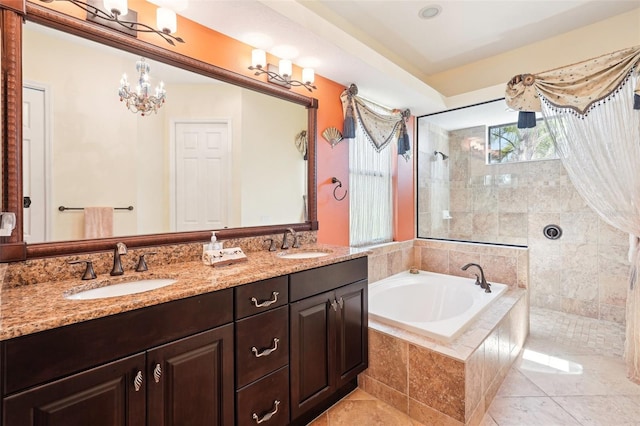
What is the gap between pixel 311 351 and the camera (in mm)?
1635

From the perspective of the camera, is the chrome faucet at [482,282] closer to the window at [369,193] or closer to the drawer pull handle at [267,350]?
the window at [369,193]

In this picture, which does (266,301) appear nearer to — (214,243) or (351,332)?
(214,243)

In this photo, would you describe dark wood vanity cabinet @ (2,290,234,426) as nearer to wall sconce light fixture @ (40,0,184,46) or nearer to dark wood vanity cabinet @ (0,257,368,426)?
dark wood vanity cabinet @ (0,257,368,426)

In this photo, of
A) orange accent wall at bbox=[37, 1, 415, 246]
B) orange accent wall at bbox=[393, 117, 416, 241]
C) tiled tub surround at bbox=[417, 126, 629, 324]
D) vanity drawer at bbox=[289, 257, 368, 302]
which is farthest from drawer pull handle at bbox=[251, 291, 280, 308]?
tiled tub surround at bbox=[417, 126, 629, 324]

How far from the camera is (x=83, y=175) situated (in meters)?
1.37

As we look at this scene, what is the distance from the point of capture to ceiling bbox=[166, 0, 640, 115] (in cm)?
173

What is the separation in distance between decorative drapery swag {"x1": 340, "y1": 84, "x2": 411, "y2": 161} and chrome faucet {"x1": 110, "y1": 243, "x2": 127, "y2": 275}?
1.92m

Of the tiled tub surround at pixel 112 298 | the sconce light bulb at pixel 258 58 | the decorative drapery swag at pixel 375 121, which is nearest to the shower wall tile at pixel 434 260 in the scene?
the decorative drapery swag at pixel 375 121

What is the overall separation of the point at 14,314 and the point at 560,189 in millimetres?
4445

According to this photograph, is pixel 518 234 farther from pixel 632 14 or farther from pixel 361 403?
pixel 361 403

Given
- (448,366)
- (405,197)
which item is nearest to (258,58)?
(448,366)

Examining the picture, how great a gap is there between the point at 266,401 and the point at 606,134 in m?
2.99

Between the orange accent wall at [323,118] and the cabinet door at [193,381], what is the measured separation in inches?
54.9

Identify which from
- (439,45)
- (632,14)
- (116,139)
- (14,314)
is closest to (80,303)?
(14,314)
